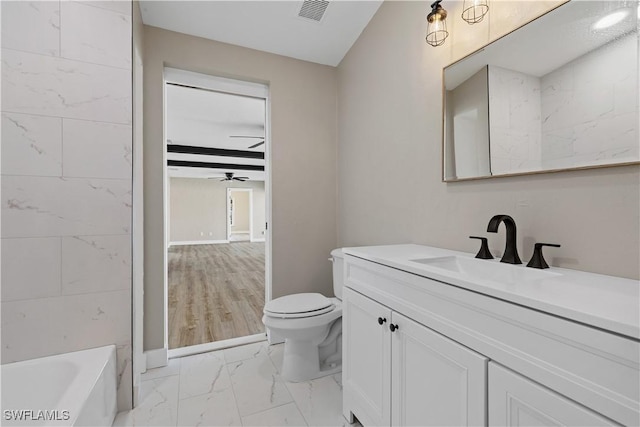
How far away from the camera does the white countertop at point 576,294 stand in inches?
22.4

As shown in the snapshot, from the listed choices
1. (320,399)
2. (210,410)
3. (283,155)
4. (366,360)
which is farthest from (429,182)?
(210,410)

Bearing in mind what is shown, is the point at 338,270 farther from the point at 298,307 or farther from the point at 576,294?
the point at 576,294

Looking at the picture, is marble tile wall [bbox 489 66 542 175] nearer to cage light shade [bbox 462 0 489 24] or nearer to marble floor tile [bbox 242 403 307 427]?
cage light shade [bbox 462 0 489 24]

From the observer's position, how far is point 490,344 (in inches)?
31.0

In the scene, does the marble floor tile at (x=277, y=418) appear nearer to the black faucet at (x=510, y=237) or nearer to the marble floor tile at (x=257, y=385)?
the marble floor tile at (x=257, y=385)

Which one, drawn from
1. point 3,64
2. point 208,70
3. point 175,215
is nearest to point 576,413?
point 3,64

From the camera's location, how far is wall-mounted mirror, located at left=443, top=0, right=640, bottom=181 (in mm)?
914

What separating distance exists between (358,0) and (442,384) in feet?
7.59

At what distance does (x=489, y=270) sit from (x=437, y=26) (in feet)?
4.18

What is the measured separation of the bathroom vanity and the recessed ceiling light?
2.71 ft

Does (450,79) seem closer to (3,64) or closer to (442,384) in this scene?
(442,384)

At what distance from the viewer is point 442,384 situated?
94cm

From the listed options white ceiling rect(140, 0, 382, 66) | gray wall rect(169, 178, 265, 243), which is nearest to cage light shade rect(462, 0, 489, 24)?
white ceiling rect(140, 0, 382, 66)

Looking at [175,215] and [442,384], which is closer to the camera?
[442,384]
